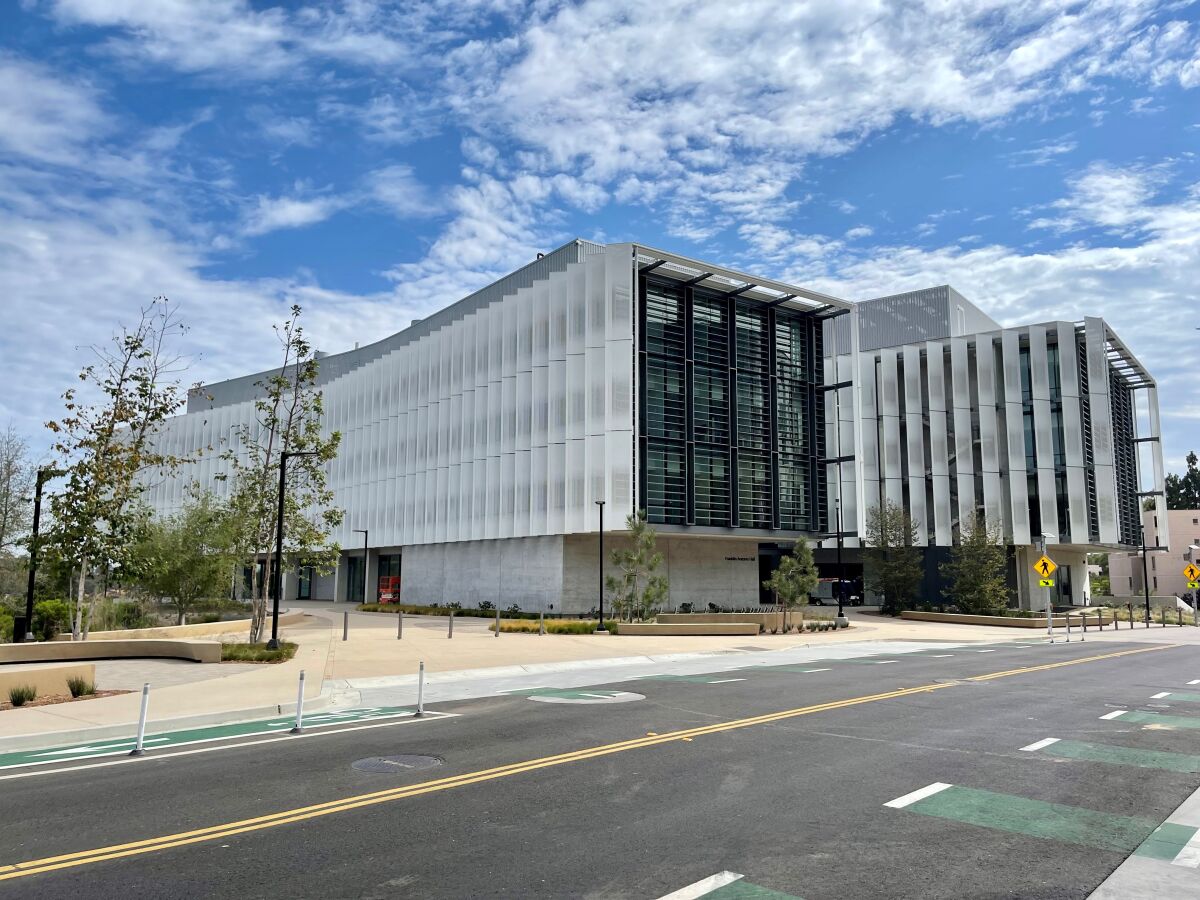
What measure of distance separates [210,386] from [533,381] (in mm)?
67133

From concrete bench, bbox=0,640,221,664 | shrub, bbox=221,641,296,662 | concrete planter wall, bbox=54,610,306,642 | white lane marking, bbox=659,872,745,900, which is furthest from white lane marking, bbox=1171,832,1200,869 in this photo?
concrete planter wall, bbox=54,610,306,642

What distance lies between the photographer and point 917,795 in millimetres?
8281

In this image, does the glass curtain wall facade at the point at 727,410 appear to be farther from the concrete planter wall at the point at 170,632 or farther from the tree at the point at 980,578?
the concrete planter wall at the point at 170,632

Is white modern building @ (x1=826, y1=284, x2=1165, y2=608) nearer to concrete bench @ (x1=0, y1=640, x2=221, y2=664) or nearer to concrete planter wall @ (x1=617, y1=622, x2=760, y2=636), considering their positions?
concrete planter wall @ (x1=617, y1=622, x2=760, y2=636)

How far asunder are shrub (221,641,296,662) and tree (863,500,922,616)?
4292 cm

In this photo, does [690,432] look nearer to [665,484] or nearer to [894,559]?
[665,484]

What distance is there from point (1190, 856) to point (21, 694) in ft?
54.9

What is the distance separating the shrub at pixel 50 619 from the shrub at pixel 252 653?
8.22m

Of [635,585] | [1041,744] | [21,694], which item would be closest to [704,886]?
[1041,744]

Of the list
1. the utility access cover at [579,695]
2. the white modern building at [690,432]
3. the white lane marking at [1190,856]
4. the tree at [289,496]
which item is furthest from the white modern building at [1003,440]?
the white lane marking at [1190,856]

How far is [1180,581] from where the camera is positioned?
9925cm

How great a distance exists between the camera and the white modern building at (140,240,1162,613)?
46.3m

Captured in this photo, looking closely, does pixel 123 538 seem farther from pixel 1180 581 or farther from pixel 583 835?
pixel 1180 581

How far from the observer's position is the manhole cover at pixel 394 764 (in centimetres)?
958
